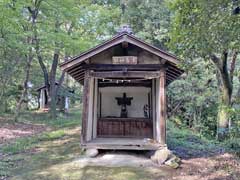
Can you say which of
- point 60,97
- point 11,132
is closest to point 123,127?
point 11,132

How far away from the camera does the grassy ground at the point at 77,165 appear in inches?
287

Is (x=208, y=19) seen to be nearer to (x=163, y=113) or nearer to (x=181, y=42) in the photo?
(x=181, y=42)

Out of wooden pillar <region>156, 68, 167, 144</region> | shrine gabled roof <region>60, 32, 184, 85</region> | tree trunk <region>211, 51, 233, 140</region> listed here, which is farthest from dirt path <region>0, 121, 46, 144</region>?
tree trunk <region>211, 51, 233, 140</region>

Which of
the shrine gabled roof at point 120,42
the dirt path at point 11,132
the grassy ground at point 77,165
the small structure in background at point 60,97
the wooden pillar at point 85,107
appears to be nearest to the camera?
the grassy ground at point 77,165

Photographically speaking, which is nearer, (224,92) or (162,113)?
(162,113)

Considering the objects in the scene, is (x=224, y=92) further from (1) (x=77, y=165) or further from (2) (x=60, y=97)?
(2) (x=60, y=97)

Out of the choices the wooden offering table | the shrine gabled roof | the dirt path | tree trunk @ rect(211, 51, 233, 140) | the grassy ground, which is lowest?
the grassy ground

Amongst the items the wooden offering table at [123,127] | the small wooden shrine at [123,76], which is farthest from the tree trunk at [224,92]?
the wooden offering table at [123,127]

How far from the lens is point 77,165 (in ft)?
26.9

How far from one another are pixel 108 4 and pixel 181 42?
16.2 metres

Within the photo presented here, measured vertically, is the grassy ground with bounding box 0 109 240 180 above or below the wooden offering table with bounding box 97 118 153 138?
below

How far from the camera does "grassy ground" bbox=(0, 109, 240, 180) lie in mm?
7297

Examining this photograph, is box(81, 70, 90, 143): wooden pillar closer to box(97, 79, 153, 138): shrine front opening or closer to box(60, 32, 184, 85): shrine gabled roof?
box(60, 32, 184, 85): shrine gabled roof

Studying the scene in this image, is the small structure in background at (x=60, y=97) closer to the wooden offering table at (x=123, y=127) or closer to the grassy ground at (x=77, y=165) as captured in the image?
the wooden offering table at (x=123, y=127)
